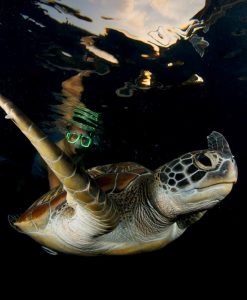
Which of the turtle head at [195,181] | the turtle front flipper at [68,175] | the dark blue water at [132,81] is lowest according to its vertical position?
the turtle head at [195,181]

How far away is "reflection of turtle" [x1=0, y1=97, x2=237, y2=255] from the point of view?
186 centimetres

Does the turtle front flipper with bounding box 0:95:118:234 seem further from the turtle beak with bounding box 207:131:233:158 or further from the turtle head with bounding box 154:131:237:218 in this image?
the turtle beak with bounding box 207:131:233:158

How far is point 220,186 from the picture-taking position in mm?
2219

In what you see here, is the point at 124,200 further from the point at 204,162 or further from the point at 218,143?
the point at 218,143

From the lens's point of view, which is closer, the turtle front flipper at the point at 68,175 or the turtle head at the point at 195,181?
the turtle front flipper at the point at 68,175

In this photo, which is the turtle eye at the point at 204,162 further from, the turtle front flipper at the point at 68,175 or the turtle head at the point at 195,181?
the turtle front flipper at the point at 68,175

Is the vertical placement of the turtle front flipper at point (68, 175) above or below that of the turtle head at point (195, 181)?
above

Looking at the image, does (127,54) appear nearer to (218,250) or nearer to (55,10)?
(55,10)

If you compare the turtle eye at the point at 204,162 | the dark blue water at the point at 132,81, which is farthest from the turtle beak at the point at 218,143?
Answer: the dark blue water at the point at 132,81

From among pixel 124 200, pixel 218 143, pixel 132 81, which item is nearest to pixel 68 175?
pixel 124 200

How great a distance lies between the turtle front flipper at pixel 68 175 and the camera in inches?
63.0

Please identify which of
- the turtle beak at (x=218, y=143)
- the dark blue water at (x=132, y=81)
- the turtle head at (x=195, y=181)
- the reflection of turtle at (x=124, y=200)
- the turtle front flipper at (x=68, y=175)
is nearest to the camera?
the turtle front flipper at (x=68, y=175)

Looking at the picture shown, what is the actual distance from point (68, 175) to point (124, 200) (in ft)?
4.46

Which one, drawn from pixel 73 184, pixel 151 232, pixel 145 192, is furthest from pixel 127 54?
pixel 73 184
